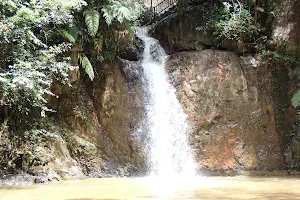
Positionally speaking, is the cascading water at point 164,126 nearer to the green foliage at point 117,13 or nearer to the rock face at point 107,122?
the rock face at point 107,122

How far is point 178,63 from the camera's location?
39.5 feet

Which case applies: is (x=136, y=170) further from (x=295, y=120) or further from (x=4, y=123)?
(x=295, y=120)

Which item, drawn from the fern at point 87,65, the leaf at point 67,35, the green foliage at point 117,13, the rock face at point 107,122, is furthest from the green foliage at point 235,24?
the leaf at point 67,35

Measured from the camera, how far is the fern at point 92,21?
943cm

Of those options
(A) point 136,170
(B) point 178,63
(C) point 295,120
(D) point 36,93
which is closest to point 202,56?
(B) point 178,63

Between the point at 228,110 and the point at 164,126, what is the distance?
81.1 inches

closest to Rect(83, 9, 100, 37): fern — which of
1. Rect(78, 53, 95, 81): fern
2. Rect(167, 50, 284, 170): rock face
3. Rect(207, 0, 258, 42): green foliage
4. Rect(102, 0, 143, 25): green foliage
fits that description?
Rect(102, 0, 143, 25): green foliage

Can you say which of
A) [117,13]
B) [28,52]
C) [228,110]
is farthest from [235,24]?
[28,52]

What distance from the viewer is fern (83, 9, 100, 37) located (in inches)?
371

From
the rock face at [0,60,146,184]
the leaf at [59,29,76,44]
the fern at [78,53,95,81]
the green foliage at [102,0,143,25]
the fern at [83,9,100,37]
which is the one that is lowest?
the rock face at [0,60,146,184]

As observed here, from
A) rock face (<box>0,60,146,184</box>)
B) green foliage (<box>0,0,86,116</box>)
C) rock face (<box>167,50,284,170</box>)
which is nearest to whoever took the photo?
green foliage (<box>0,0,86,116</box>)

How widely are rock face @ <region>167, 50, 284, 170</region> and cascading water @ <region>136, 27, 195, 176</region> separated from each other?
0.28m

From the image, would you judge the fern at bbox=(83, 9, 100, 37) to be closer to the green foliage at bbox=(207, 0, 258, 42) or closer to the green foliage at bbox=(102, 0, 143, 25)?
the green foliage at bbox=(102, 0, 143, 25)

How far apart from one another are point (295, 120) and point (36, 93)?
754cm
